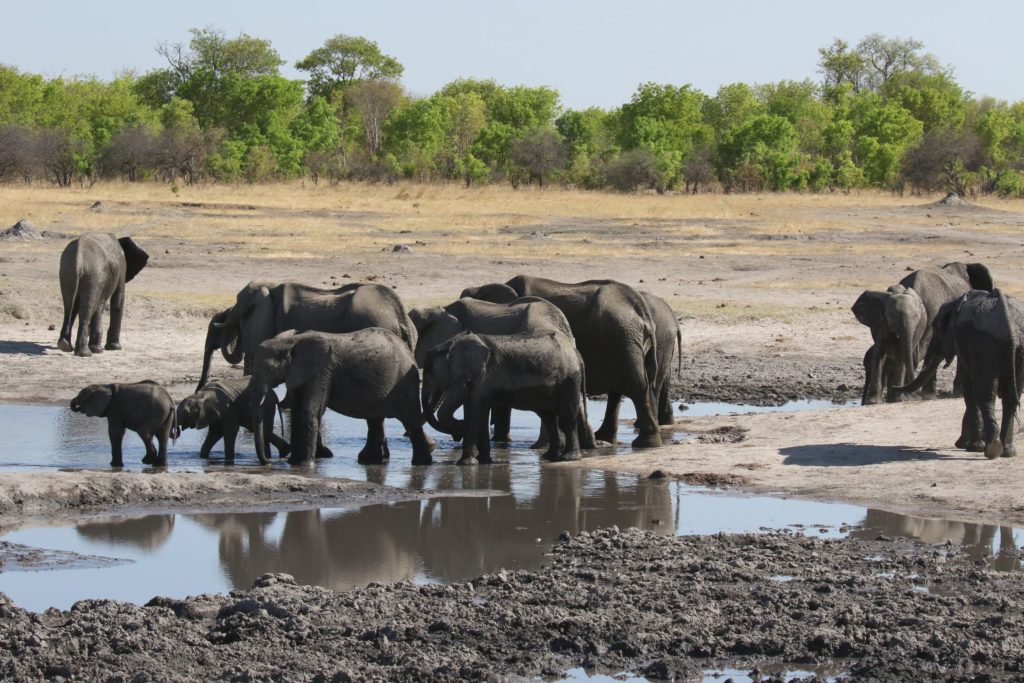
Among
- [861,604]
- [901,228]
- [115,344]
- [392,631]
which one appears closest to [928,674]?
[861,604]

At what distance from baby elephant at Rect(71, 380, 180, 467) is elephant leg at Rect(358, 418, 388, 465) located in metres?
1.57

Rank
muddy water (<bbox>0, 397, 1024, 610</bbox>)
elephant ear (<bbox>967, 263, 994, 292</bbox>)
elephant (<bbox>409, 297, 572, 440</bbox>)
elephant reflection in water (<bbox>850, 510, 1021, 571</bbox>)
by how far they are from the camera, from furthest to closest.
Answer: elephant ear (<bbox>967, 263, 994, 292</bbox>), elephant (<bbox>409, 297, 572, 440</bbox>), elephant reflection in water (<bbox>850, 510, 1021, 571</bbox>), muddy water (<bbox>0, 397, 1024, 610</bbox>)

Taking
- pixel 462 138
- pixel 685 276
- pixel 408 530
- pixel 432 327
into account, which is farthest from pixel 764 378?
pixel 462 138

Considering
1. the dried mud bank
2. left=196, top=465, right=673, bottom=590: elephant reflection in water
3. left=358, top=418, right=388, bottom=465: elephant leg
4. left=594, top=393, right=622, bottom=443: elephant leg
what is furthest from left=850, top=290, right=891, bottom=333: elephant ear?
the dried mud bank

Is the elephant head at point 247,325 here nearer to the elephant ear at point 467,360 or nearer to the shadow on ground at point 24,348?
the elephant ear at point 467,360

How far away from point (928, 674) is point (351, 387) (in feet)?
22.5

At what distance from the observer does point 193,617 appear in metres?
7.25

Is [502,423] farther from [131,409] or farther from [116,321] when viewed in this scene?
[116,321]

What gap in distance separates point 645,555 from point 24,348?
1171 centimetres

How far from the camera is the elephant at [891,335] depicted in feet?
51.1

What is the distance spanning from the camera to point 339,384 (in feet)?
41.1

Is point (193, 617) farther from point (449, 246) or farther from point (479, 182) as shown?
point (479, 182)

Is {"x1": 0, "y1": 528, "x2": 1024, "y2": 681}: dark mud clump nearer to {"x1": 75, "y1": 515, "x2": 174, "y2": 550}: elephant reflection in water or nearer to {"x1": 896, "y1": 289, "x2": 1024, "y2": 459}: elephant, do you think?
{"x1": 75, "y1": 515, "x2": 174, "y2": 550}: elephant reflection in water

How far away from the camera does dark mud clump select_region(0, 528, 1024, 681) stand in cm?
656
